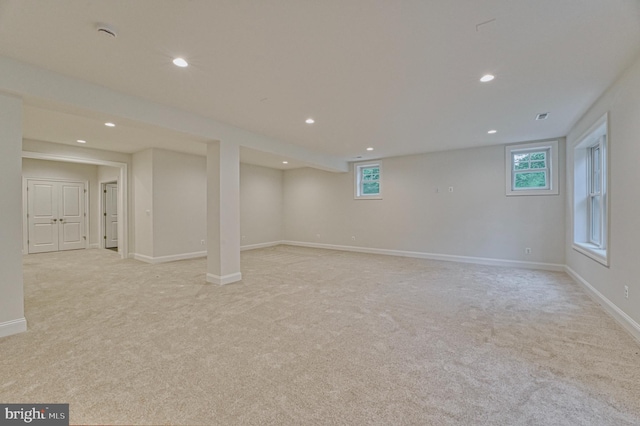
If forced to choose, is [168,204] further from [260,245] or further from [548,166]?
[548,166]

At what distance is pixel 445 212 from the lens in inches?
263

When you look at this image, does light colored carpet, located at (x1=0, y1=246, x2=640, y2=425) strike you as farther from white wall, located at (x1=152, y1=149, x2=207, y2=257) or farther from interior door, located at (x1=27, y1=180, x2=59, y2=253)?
interior door, located at (x1=27, y1=180, x2=59, y2=253)

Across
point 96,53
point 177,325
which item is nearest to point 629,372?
point 177,325

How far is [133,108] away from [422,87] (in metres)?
3.43

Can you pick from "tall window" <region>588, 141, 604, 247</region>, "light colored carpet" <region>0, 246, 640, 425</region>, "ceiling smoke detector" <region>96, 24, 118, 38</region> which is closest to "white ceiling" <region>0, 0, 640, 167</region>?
"ceiling smoke detector" <region>96, 24, 118, 38</region>

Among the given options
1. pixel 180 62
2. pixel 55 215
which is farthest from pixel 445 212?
pixel 55 215

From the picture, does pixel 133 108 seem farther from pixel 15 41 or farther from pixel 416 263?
pixel 416 263

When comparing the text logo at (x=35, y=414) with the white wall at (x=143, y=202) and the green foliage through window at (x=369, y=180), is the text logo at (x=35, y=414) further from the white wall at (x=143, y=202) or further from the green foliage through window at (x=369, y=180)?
the green foliage through window at (x=369, y=180)

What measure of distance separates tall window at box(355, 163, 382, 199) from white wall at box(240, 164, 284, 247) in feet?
9.21

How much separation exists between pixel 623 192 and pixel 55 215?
1157 cm

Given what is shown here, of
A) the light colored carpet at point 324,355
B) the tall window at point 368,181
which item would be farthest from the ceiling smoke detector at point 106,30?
the tall window at point 368,181

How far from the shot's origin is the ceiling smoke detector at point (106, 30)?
209cm

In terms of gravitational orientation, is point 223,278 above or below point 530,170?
below

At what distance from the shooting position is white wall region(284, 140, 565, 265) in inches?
225
